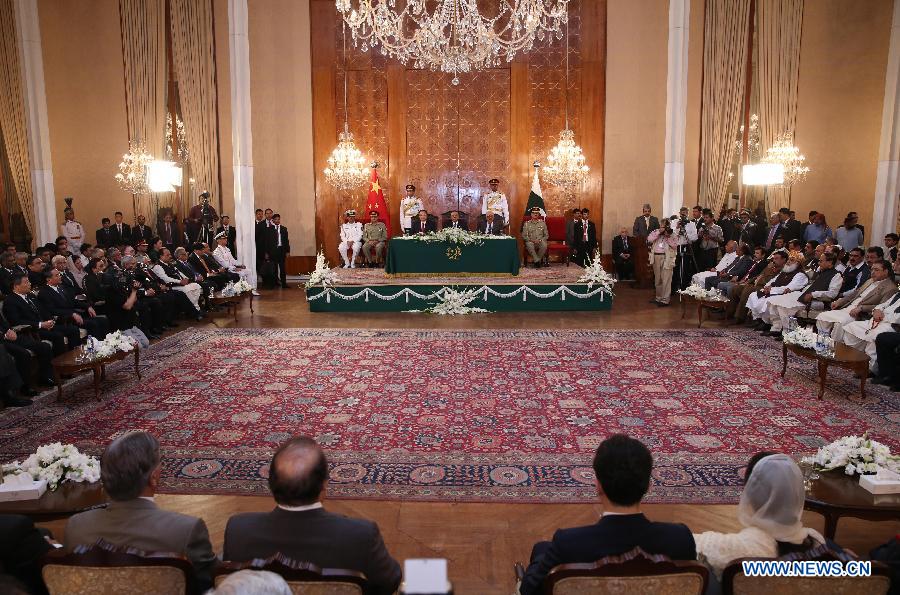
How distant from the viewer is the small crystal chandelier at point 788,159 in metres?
14.5

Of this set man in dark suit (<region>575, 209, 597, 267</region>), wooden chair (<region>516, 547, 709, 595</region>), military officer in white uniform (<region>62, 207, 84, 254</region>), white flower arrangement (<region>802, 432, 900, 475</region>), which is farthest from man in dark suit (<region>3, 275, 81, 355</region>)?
man in dark suit (<region>575, 209, 597, 267</region>)

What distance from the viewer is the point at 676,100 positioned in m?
13.7

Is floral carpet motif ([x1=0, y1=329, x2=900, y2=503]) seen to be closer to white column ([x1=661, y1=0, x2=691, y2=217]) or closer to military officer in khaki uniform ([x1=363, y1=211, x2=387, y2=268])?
white column ([x1=661, y1=0, x2=691, y2=217])

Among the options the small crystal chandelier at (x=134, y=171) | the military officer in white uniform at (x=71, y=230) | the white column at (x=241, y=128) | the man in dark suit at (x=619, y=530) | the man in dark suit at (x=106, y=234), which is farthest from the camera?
the small crystal chandelier at (x=134, y=171)

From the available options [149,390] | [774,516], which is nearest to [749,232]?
[149,390]

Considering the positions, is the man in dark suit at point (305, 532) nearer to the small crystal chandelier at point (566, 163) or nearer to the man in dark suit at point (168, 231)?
the small crystal chandelier at point (566, 163)

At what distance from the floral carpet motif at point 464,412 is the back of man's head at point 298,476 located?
2.41m

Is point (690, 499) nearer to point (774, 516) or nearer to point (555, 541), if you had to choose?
point (774, 516)

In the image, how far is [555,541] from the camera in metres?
2.37

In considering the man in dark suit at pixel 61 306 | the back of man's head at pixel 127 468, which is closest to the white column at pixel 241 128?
the man in dark suit at pixel 61 306

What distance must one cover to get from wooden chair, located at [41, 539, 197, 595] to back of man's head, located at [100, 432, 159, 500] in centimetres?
37

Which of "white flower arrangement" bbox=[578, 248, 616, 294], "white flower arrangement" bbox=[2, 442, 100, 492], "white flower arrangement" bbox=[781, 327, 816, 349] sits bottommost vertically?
"white flower arrangement" bbox=[2, 442, 100, 492]

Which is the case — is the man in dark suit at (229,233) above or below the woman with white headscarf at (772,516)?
above

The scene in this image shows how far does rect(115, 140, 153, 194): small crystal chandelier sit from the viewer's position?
14922 mm
